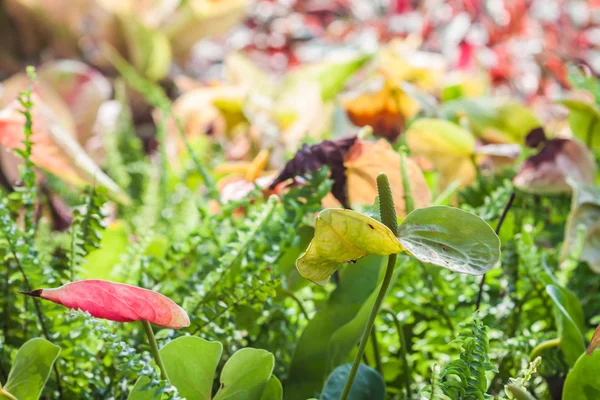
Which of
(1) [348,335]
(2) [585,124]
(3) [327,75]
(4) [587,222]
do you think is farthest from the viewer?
(3) [327,75]

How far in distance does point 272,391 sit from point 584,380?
13 cm

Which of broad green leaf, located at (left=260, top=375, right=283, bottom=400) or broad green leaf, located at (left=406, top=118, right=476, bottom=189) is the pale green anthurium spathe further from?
broad green leaf, located at (left=406, top=118, right=476, bottom=189)

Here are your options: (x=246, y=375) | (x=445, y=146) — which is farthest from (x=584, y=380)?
(x=445, y=146)

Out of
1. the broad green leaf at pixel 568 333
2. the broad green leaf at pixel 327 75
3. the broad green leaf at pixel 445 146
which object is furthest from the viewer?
the broad green leaf at pixel 327 75

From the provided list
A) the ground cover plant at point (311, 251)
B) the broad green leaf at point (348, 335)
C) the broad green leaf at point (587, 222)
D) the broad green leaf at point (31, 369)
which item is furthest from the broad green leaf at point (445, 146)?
the broad green leaf at point (31, 369)

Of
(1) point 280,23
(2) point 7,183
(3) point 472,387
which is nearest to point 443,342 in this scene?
(3) point 472,387

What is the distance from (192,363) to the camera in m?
0.25

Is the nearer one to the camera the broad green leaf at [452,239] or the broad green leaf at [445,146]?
the broad green leaf at [452,239]

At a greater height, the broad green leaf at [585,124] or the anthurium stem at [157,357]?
the anthurium stem at [157,357]

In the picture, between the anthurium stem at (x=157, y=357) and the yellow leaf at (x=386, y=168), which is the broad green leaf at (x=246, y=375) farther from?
the yellow leaf at (x=386, y=168)

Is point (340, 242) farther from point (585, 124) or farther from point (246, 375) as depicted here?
point (585, 124)

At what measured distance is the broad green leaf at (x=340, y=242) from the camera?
0.23 metres

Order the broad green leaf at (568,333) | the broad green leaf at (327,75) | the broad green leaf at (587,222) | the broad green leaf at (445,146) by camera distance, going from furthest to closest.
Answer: the broad green leaf at (327,75) < the broad green leaf at (445,146) < the broad green leaf at (587,222) < the broad green leaf at (568,333)

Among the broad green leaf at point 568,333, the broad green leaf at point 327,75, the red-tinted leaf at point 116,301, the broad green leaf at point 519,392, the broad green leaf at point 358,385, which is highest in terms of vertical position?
the red-tinted leaf at point 116,301
